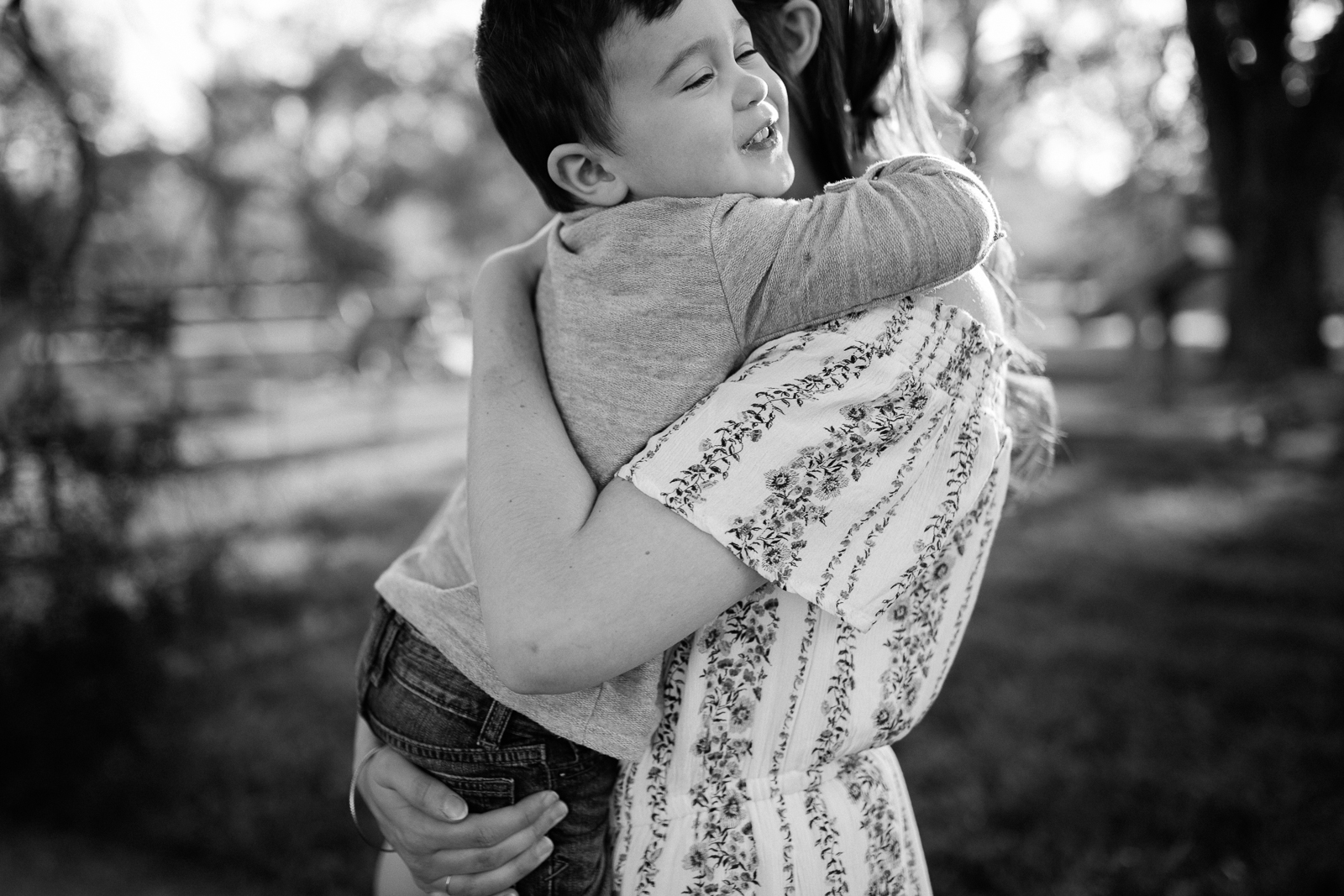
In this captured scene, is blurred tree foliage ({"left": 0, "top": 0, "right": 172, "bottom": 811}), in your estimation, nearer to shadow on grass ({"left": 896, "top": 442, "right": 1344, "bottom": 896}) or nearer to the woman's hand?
shadow on grass ({"left": 896, "top": 442, "right": 1344, "bottom": 896})

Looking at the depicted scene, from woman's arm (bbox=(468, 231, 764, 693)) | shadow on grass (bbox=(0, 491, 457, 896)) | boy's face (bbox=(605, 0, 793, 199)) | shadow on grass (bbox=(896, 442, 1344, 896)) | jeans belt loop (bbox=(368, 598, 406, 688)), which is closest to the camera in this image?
woman's arm (bbox=(468, 231, 764, 693))

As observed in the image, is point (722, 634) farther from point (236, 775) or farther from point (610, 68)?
point (236, 775)

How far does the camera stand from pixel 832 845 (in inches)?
46.0

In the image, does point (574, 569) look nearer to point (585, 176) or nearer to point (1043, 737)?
point (585, 176)

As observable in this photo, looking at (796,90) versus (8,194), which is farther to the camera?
(8,194)

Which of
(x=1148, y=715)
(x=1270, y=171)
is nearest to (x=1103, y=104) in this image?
(x=1270, y=171)

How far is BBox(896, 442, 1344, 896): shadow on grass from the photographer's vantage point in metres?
3.03

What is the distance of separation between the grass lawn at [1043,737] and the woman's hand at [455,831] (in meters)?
2.16

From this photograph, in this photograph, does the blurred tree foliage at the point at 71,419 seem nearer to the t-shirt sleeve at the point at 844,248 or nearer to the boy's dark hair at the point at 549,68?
the boy's dark hair at the point at 549,68

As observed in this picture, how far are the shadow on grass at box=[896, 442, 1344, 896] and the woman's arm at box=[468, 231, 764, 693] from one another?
2.39 meters

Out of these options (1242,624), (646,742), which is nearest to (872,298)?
(646,742)

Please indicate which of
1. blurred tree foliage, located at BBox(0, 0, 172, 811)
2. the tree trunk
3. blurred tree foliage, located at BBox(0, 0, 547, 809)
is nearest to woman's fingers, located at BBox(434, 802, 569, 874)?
blurred tree foliage, located at BBox(0, 0, 547, 809)

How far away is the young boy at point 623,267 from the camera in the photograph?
3.31 ft

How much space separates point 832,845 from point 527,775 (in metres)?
0.34
